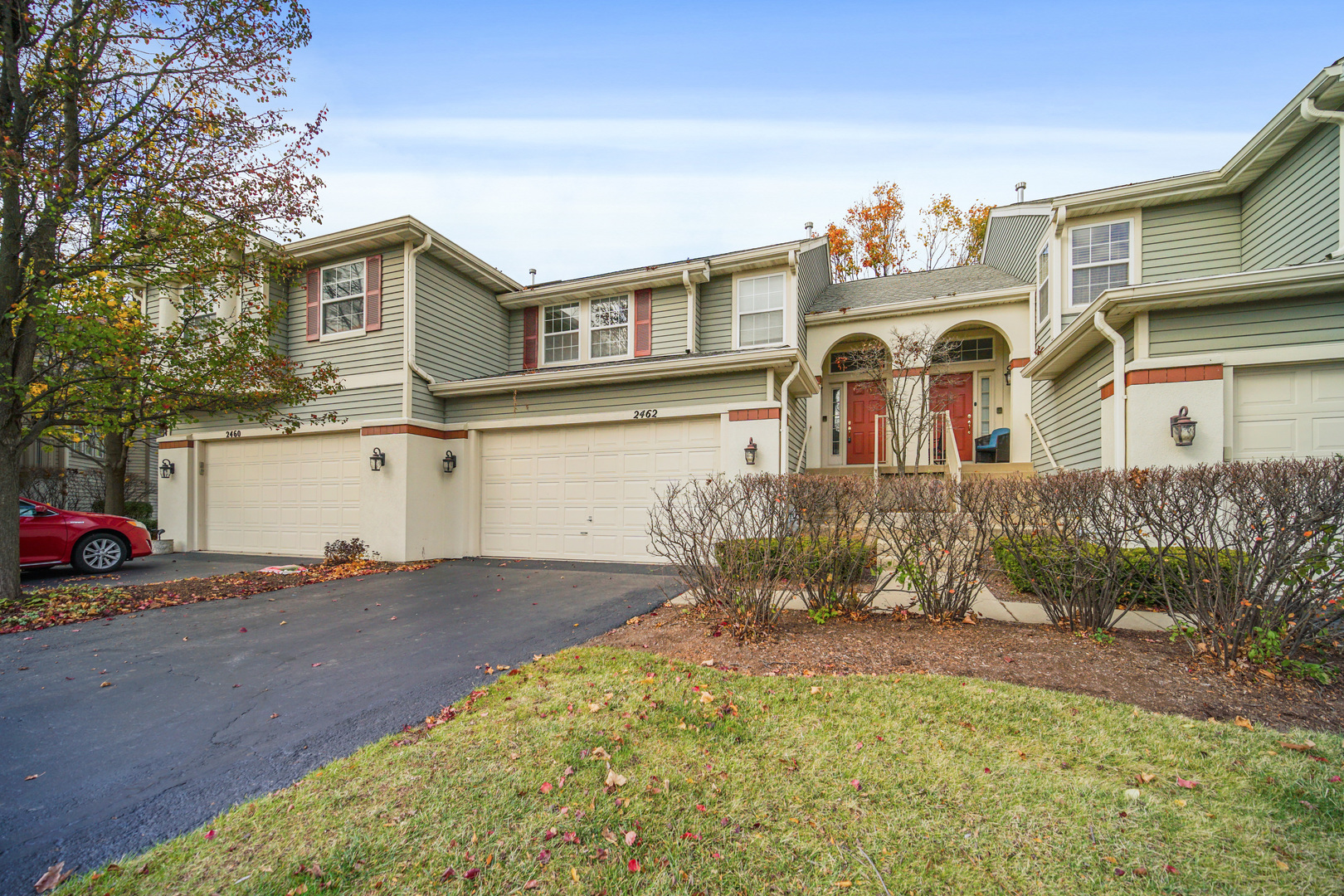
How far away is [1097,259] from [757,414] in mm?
6523

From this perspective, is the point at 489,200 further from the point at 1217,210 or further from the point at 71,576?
the point at 1217,210

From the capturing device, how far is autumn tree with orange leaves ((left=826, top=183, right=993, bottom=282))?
20.1 m

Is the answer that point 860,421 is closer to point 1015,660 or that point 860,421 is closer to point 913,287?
point 913,287

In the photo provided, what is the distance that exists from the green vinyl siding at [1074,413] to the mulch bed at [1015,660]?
4189 mm

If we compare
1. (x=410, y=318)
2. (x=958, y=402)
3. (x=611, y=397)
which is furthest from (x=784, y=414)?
(x=410, y=318)

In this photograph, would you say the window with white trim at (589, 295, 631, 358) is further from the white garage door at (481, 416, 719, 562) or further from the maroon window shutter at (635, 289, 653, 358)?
the white garage door at (481, 416, 719, 562)

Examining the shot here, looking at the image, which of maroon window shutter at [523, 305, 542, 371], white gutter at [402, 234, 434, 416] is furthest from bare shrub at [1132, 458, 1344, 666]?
maroon window shutter at [523, 305, 542, 371]

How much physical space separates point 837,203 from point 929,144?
1096 cm

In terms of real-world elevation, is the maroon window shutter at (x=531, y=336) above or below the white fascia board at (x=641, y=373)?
above

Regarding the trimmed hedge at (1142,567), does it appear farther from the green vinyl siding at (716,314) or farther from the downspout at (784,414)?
the green vinyl siding at (716,314)

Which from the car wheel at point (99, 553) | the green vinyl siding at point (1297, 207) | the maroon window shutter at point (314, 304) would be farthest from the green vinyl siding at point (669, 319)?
the car wheel at point (99, 553)

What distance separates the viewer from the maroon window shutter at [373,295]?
32.0ft

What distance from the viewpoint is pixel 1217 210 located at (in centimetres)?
877

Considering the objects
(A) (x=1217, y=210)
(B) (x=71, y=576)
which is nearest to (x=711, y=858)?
(B) (x=71, y=576)
